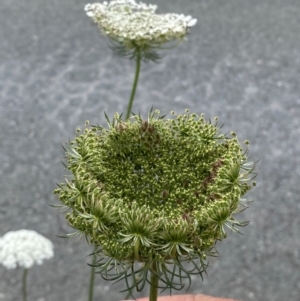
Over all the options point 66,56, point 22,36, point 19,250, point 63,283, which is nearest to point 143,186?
point 19,250

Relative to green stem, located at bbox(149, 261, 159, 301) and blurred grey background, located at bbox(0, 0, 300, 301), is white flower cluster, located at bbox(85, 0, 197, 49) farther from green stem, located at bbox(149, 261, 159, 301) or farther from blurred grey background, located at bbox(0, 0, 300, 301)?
blurred grey background, located at bbox(0, 0, 300, 301)

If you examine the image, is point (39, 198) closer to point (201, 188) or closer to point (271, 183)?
point (271, 183)

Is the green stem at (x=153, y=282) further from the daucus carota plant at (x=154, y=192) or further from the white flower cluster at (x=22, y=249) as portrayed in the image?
the white flower cluster at (x=22, y=249)

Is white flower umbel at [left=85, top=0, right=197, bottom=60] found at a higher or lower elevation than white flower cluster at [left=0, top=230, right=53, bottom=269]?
higher

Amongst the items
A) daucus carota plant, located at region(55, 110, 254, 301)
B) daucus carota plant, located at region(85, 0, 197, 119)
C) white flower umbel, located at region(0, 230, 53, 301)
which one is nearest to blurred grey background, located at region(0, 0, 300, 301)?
white flower umbel, located at region(0, 230, 53, 301)

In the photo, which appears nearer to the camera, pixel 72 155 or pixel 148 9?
pixel 72 155
